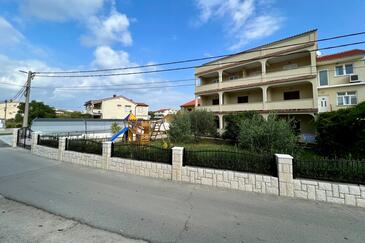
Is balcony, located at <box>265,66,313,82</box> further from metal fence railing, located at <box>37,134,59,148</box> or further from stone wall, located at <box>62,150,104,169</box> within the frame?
metal fence railing, located at <box>37,134,59,148</box>

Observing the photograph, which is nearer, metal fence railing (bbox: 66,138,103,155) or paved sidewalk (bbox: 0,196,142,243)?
paved sidewalk (bbox: 0,196,142,243)

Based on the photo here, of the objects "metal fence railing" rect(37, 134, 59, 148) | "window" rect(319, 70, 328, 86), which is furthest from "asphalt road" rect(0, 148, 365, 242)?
"window" rect(319, 70, 328, 86)

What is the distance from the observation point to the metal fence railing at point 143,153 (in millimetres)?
6598

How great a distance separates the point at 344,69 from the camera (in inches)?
645

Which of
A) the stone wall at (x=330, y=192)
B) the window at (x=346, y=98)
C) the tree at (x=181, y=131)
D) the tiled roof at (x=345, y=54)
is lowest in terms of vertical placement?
the stone wall at (x=330, y=192)

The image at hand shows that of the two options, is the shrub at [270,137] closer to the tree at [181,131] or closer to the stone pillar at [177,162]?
the tree at [181,131]

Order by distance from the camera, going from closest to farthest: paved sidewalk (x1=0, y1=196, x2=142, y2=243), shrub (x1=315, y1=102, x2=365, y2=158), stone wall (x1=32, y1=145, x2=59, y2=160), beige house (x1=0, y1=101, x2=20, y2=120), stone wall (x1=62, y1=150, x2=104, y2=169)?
1. paved sidewalk (x1=0, y1=196, x2=142, y2=243)
2. stone wall (x1=62, y1=150, x2=104, y2=169)
3. stone wall (x1=32, y1=145, x2=59, y2=160)
4. shrub (x1=315, y1=102, x2=365, y2=158)
5. beige house (x1=0, y1=101, x2=20, y2=120)

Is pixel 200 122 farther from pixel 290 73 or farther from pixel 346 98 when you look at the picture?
pixel 346 98

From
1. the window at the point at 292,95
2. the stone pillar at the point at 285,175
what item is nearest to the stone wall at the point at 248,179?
the stone pillar at the point at 285,175

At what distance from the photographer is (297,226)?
3.45 metres

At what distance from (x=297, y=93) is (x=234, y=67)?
7.40 m

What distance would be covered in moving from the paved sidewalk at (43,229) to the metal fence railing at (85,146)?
14.1 ft

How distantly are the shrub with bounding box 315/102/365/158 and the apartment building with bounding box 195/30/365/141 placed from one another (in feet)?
8.06

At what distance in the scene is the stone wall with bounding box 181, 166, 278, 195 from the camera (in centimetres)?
507
